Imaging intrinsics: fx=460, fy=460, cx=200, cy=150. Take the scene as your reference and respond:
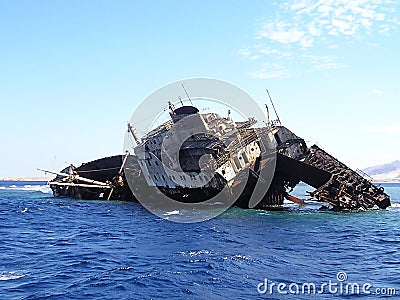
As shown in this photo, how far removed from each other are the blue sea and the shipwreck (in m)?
4.74

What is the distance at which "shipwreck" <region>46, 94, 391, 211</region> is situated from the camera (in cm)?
4247

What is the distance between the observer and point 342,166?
46.8 m

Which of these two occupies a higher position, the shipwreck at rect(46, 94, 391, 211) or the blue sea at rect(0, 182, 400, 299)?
the shipwreck at rect(46, 94, 391, 211)

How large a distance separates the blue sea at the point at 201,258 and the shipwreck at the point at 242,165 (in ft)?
15.6

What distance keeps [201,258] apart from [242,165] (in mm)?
22973

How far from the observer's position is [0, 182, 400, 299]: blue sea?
57.7ft

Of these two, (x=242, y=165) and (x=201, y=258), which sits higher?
(x=242, y=165)

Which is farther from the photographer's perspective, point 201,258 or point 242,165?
point 242,165

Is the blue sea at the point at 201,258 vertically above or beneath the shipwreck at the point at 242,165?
beneath

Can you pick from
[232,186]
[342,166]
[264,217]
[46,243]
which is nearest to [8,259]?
[46,243]

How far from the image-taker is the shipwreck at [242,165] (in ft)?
139

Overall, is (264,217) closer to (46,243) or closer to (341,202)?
(341,202)

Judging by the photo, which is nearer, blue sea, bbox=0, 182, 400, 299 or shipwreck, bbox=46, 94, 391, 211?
blue sea, bbox=0, 182, 400, 299

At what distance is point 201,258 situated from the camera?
893 inches
